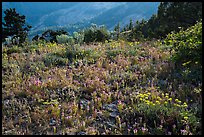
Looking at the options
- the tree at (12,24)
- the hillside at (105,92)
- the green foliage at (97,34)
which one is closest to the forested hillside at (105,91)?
the hillside at (105,92)

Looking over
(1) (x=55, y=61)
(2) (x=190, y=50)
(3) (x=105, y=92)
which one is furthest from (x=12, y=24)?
(3) (x=105, y=92)

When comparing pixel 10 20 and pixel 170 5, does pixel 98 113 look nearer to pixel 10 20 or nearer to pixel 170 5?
pixel 170 5

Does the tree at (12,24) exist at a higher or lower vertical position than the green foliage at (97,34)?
higher

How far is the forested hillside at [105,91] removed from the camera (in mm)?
6195

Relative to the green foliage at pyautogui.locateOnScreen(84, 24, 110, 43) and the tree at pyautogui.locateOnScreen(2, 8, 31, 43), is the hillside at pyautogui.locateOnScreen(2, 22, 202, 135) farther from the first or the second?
the tree at pyautogui.locateOnScreen(2, 8, 31, 43)

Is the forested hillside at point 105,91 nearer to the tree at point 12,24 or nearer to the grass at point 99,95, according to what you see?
the grass at point 99,95

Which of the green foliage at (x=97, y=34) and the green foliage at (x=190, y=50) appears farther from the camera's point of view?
the green foliage at (x=97, y=34)

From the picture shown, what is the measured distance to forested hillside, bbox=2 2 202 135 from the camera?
6.20 meters

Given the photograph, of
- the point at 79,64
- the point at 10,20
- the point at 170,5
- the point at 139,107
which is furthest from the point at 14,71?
the point at 10,20

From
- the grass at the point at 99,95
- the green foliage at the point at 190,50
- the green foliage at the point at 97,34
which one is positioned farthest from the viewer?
the green foliage at the point at 97,34

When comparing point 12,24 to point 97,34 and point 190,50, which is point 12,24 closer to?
point 97,34

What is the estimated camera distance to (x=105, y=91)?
7.91 m

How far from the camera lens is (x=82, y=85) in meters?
8.33

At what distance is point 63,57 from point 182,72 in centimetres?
435
